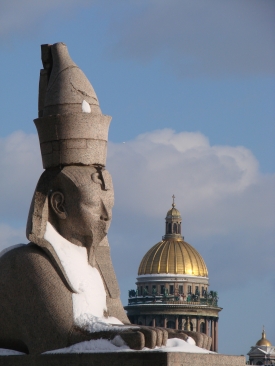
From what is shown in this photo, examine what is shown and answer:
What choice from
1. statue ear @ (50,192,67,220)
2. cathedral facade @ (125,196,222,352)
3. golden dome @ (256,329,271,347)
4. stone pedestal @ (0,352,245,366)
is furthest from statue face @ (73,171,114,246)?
golden dome @ (256,329,271,347)

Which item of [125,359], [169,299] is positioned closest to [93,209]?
[125,359]

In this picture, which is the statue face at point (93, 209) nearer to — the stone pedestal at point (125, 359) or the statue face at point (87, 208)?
the statue face at point (87, 208)

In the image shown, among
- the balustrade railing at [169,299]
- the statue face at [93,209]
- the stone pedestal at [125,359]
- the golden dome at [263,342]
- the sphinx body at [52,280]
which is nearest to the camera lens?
the stone pedestal at [125,359]

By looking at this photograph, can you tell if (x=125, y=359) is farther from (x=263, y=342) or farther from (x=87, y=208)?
(x=263, y=342)

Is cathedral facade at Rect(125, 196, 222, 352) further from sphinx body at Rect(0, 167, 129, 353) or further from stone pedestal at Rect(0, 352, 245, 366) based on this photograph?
stone pedestal at Rect(0, 352, 245, 366)

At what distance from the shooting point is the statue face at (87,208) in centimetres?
1591

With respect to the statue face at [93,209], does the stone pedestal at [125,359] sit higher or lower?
lower

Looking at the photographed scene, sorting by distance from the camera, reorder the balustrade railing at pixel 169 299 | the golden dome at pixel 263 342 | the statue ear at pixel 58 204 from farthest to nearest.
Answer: the balustrade railing at pixel 169 299, the golden dome at pixel 263 342, the statue ear at pixel 58 204

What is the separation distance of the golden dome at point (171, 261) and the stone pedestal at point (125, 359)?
89831 mm

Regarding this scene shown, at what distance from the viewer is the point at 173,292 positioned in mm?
105938

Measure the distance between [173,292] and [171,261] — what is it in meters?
2.62

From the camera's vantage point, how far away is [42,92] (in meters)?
17.3

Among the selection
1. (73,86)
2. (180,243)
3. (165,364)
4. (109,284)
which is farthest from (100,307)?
(180,243)

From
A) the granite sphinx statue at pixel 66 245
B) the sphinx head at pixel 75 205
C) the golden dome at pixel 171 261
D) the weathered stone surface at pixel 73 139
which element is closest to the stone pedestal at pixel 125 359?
the granite sphinx statue at pixel 66 245
